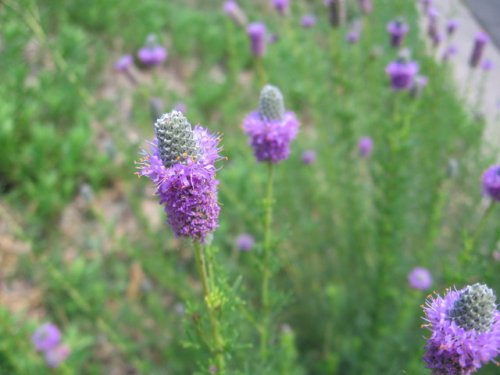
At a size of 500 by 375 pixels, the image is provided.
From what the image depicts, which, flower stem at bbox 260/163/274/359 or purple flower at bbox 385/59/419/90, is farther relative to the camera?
purple flower at bbox 385/59/419/90

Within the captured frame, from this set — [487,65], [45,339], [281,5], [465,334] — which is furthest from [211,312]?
[487,65]

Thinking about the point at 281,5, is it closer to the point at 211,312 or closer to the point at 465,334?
the point at 211,312

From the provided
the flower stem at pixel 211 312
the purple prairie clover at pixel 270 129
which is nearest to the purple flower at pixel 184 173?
the flower stem at pixel 211 312

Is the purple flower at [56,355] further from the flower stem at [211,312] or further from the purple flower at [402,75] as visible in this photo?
the purple flower at [402,75]

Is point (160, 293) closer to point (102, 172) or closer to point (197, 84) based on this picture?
point (102, 172)

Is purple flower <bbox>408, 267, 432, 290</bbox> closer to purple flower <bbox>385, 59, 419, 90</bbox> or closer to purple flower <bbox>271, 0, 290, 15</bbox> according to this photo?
purple flower <bbox>385, 59, 419, 90</bbox>

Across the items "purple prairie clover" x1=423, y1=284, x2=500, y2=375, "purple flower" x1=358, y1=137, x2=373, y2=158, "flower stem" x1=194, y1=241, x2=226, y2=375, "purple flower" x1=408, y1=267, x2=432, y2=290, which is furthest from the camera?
"purple flower" x1=358, y1=137, x2=373, y2=158

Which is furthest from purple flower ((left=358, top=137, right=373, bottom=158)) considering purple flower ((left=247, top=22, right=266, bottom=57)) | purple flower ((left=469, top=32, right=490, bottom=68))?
purple flower ((left=247, top=22, right=266, bottom=57))
